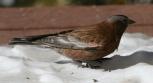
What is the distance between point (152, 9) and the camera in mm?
6914

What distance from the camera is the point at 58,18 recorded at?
6.75 metres

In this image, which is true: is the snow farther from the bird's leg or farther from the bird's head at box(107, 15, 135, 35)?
the bird's head at box(107, 15, 135, 35)

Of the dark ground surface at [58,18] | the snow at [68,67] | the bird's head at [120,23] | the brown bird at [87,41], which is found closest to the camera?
the snow at [68,67]

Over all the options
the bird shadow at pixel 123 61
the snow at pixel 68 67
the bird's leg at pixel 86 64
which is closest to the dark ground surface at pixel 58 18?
the snow at pixel 68 67

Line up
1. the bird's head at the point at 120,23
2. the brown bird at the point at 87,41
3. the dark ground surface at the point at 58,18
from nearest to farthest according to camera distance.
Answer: the brown bird at the point at 87,41
the bird's head at the point at 120,23
the dark ground surface at the point at 58,18

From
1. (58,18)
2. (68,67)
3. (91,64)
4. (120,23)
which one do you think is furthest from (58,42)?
(58,18)

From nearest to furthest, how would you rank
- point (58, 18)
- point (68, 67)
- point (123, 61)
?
1. point (68, 67)
2. point (123, 61)
3. point (58, 18)

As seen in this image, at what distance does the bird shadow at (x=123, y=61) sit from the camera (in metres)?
5.29

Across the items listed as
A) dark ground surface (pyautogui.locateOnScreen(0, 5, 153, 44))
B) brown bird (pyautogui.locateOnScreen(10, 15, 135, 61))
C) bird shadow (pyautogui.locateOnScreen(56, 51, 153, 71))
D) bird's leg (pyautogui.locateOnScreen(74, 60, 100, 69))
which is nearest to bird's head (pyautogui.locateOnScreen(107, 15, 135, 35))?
brown bird (pyautogui.locateOnScreen(10, 15, 135, 61))

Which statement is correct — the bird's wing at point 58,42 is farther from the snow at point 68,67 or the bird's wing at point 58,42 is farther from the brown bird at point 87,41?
the snow at point 68,67

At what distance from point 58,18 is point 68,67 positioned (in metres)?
1.52

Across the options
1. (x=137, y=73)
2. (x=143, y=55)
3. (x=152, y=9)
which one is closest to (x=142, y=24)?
(x=152, y=9)

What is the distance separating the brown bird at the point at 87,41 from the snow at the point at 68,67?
0.13 meters

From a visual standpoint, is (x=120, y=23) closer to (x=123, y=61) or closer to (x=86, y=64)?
(x=123, y=61)
